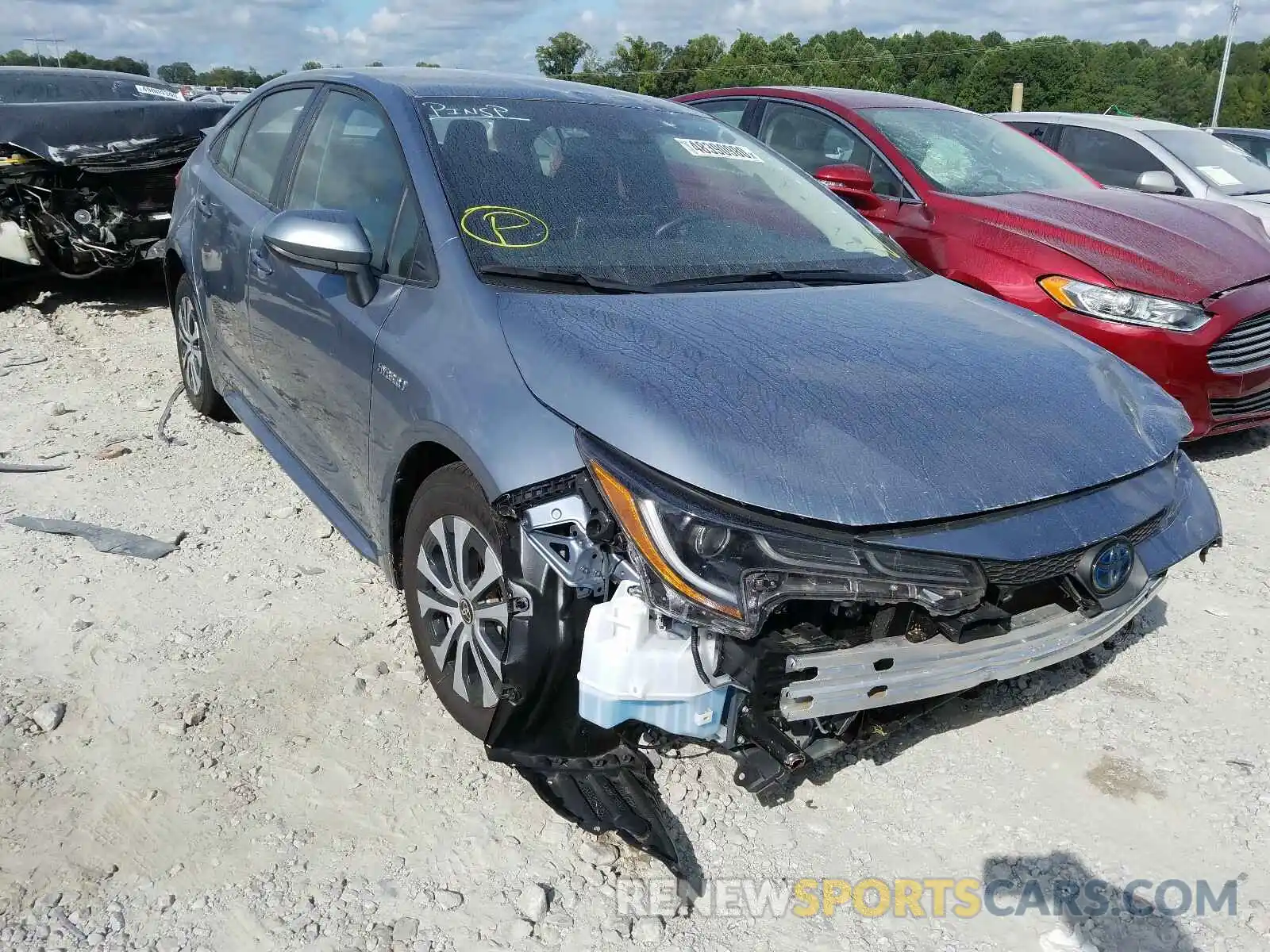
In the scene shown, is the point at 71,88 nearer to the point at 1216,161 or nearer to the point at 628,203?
the point at 628,203

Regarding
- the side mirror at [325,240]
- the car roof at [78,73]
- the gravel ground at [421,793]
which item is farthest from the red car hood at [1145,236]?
the car roof at [78,73]

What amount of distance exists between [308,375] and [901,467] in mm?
2031

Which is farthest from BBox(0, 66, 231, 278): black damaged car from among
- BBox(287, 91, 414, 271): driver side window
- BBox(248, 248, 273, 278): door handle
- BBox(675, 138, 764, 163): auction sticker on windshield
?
BBox(675, 138, 764, 163): auction sticker on windshield

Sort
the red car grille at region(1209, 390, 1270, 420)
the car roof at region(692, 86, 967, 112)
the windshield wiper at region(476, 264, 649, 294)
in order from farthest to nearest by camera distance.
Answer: the car roof at region(692, 86, 967, 112), the red car grille at region(1209, 390, 1270, 420), the windshield wiper at region(476, 264, 649, 294)

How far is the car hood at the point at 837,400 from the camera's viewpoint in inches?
85.4

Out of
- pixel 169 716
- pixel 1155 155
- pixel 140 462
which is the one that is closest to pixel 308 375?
pixel 169 716

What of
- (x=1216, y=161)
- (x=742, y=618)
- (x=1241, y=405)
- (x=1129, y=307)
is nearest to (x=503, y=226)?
(x=742, y=618)

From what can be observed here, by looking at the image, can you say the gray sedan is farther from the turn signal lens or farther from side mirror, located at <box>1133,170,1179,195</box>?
side mirror, located at <box>1133,170,1179,195</box>

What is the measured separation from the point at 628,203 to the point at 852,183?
264 centimetres

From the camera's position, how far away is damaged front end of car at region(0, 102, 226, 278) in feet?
21.5

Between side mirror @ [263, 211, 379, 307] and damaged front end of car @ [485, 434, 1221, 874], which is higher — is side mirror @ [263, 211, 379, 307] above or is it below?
above

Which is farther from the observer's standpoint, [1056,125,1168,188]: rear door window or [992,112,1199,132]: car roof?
[992,112,1199,132]: car roof

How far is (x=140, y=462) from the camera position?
4.79 meters

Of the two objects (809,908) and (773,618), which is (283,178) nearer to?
(773,618)
